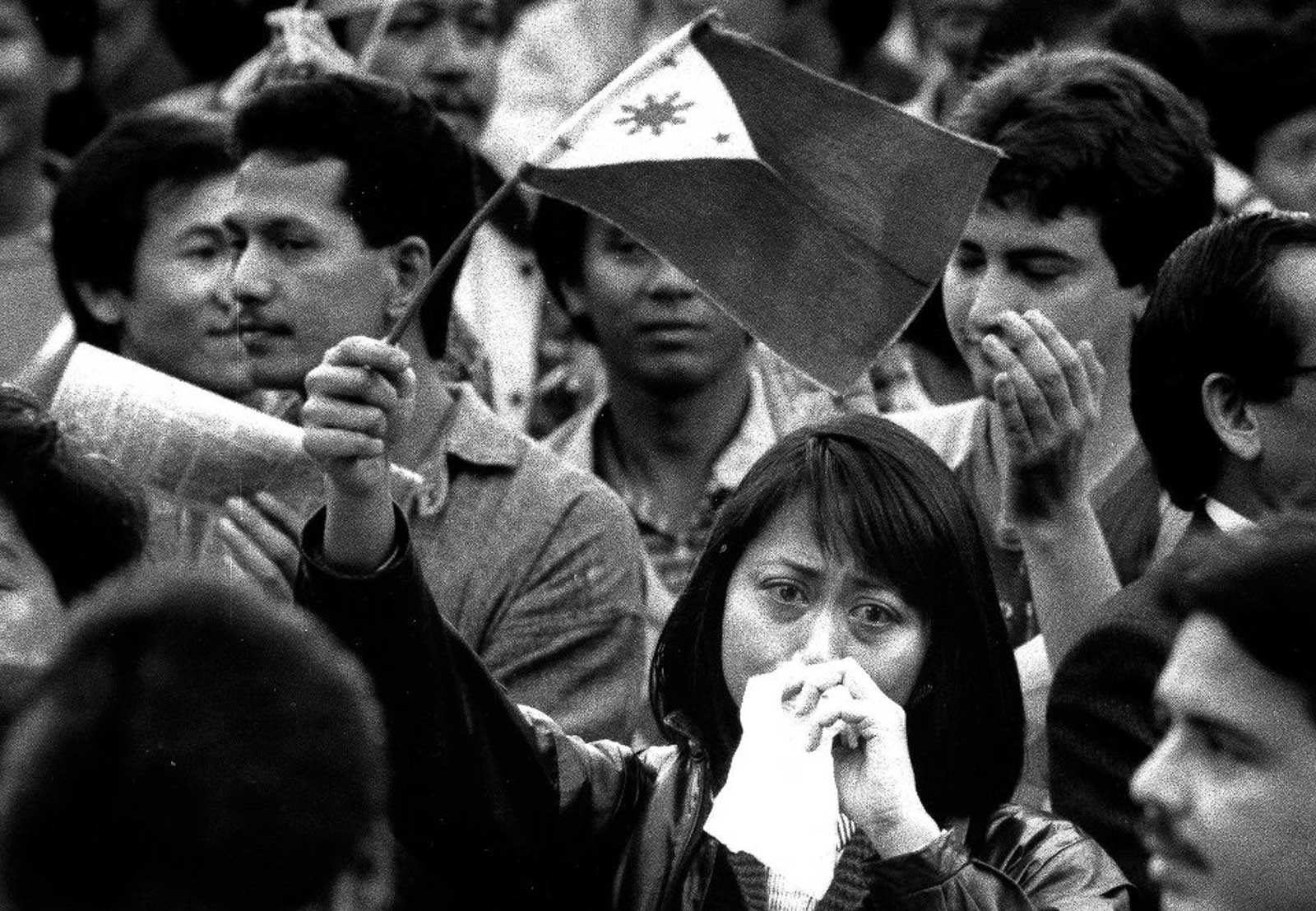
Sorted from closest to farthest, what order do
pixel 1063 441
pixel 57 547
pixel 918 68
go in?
1. pixel 57 547
2. pixel 1063 441
3. pixel 918 68

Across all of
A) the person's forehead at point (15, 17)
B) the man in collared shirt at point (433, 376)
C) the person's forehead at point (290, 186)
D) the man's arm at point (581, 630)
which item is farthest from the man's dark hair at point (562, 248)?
the person's forehead at point (15, 17)

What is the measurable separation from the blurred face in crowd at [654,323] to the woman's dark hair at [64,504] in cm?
185

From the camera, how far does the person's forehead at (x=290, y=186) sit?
5.80 meters

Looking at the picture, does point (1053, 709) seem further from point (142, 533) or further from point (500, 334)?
point (500, 334)

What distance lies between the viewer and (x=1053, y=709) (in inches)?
175

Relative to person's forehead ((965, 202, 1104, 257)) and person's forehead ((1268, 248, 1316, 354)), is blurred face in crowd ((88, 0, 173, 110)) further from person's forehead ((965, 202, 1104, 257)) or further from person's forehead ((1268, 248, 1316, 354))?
person's forehead ((1268, 248, 1316, 354))

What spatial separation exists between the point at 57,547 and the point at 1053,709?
57.5 inches

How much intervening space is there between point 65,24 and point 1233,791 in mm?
5334

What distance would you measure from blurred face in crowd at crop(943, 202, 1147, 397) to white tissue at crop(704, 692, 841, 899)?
1681 mm

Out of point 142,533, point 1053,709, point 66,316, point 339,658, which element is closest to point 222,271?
point 66,316

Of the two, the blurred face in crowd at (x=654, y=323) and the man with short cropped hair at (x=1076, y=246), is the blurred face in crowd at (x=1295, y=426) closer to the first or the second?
the man with short cropped hair at (x=1076, y=246)

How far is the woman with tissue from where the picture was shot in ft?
12.8

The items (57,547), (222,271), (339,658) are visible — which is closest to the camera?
(339,658)

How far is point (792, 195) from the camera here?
4609mm
